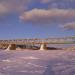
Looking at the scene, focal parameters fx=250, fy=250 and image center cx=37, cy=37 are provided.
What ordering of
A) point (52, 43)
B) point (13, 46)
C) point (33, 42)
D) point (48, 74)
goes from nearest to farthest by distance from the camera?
point (48, 74), point (52, 43), point (33, 42), point (13, 46)

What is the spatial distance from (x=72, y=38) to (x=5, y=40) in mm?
43448

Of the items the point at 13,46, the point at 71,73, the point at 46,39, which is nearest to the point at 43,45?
the point at 46,39

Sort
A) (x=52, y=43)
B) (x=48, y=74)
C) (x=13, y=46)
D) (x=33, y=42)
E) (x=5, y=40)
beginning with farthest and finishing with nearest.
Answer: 1. (x=5, y=40)
2. (x=13, y=46)
3. (x=33, y=42)
4. (x=52, y=43)
5. (x=48, y=74)

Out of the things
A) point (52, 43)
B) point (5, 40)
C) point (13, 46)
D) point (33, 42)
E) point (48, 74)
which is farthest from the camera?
→ point (5, 40)

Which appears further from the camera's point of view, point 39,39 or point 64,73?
point 39,39

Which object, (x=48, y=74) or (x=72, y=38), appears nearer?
(x=48, y=74)

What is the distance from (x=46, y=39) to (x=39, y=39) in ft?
17.6

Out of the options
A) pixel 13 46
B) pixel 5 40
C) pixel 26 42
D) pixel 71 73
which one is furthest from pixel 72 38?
pixel 71 73

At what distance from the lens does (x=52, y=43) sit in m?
93.6

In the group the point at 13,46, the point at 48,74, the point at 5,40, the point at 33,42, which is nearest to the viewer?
the point at 48,74

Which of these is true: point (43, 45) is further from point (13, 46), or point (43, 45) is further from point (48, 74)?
point (48, 74)

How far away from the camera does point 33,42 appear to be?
102m

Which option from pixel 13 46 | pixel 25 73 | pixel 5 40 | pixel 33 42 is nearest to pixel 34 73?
pixel 25 73

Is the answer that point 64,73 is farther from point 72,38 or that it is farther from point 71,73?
point 72,38
